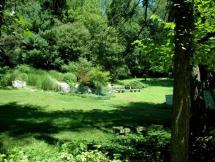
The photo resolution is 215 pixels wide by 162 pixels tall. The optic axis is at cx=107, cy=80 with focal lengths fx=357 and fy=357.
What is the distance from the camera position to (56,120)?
12.9 metres

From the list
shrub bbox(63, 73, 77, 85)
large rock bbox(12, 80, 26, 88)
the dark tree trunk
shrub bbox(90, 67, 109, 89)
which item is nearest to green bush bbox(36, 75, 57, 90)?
large rock bbox(12, 80, 26, 88)

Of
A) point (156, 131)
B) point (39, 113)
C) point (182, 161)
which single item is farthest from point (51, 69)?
point (182, 161)

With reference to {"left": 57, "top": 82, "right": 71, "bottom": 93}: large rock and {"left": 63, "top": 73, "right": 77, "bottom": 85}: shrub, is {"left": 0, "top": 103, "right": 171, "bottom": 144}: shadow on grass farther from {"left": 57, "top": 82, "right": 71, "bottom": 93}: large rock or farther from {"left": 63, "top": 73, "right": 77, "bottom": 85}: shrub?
{"left": 63, "top": 73, "right": 77, "bottom": 85}: shrub

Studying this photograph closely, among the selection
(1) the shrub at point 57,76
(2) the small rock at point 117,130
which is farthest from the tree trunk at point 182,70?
(1) the shrub at point 57,76

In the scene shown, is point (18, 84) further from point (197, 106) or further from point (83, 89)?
point (197, 106)

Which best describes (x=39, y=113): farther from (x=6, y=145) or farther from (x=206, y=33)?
(x=206, y=33)

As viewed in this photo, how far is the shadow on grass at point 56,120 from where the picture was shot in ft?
35.4

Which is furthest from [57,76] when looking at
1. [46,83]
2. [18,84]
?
[18,84]

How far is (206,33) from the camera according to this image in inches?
289

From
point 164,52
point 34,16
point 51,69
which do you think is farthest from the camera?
point 34,16

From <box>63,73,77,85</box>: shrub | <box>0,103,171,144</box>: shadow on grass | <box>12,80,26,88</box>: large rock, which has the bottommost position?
<box>0,103,171,144</box>: shadow on grass

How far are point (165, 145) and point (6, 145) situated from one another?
158 inches

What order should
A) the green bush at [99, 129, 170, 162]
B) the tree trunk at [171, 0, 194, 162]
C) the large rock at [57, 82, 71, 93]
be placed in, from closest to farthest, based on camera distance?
the tree trunk at [171, 0, 194, 162], the green bush at [99, 129, 170, 162], the large rock at [57, 82, 71, 93]

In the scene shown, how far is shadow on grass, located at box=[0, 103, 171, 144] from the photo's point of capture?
10.8 meters
